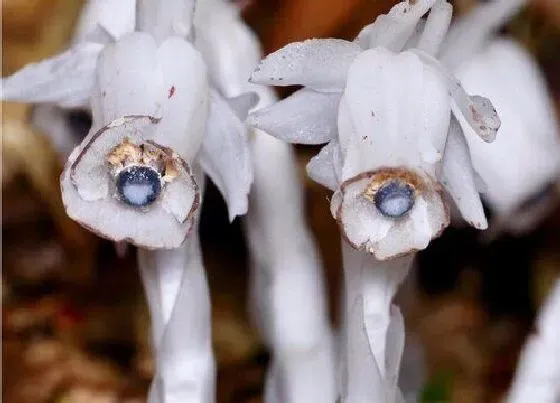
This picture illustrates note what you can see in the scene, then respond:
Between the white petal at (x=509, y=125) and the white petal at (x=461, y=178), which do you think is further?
the white petal at (x=509, y=125)

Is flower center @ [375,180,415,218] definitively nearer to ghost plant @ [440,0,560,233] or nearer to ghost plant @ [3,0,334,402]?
ghost plant @ [3,0,334,402]

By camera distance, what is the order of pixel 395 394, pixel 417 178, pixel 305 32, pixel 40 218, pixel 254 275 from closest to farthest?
pixel 417 178 < pixel 395 394 < pixel 254 275 < pixel 305 32 < pixel 40 218

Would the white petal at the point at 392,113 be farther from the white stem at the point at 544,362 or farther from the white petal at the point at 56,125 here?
the white petal at the point at 56,125

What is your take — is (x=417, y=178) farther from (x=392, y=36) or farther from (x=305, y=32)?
(x=305, y=32)

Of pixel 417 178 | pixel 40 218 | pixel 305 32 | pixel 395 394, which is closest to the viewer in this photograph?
pixel 417 178

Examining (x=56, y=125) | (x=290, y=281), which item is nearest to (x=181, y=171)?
(x=290, y=281)

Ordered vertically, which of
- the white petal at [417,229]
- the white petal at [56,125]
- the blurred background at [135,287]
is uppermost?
the white petal at [417,229]

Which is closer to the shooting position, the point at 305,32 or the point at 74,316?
the point at 305,32

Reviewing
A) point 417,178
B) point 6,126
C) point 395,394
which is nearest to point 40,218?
point 6,126

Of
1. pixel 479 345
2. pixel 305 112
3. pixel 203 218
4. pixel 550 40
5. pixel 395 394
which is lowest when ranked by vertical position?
pixel 479 345

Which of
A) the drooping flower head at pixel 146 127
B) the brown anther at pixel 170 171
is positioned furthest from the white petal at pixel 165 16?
the brown anther at pixel 170 171
